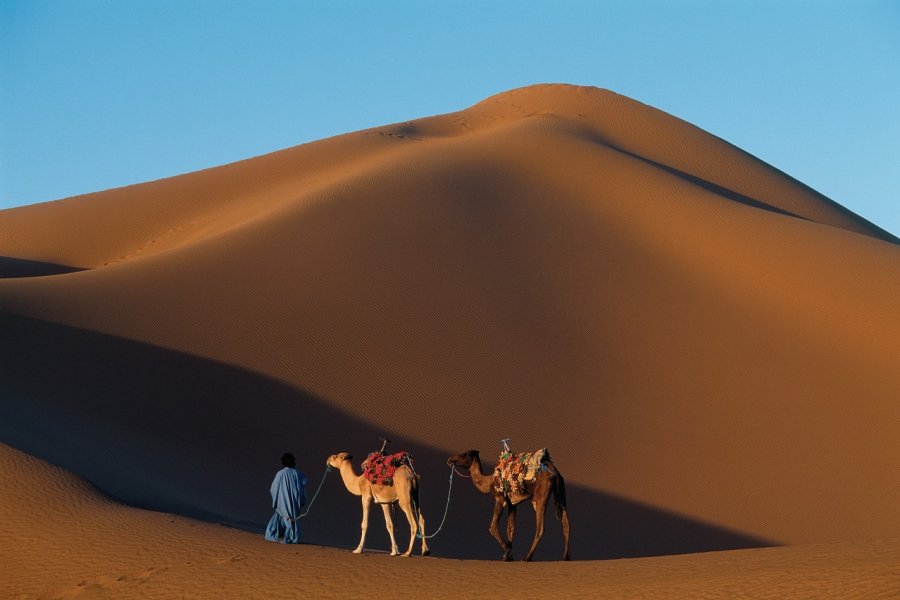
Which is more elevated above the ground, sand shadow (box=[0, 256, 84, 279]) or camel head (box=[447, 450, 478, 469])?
sand shadow (box=[0, 256, 84, 279])

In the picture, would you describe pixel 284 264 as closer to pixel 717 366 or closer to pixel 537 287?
pixel 537 287

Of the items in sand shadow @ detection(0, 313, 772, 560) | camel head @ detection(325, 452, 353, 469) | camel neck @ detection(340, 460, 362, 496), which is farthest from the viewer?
sand shadow @ detection(0, 313, 772, 560)

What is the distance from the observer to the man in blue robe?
50.6ft

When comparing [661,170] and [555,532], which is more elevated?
[661,170]

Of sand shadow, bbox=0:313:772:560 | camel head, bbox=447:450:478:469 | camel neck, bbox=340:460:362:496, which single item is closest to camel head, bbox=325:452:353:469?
camel neck, bbox=340:460:362:496

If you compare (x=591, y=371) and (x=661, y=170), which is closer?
(x=591, y=371)

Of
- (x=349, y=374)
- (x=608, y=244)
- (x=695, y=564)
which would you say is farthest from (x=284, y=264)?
(x=695, y=564)

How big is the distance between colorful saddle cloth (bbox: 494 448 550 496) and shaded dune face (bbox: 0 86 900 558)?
6749 millimetres

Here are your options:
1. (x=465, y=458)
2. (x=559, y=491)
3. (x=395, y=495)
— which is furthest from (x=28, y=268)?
(x=559, y=491)

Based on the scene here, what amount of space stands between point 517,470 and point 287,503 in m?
3.08

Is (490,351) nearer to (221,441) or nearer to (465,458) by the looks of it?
(221,441)

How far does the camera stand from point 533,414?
92.5 ft

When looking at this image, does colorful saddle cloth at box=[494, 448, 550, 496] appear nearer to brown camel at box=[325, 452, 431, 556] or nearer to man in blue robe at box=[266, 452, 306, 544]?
brown camel at box=[325, 452, 431, 556]

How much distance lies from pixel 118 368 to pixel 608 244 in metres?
17.6
